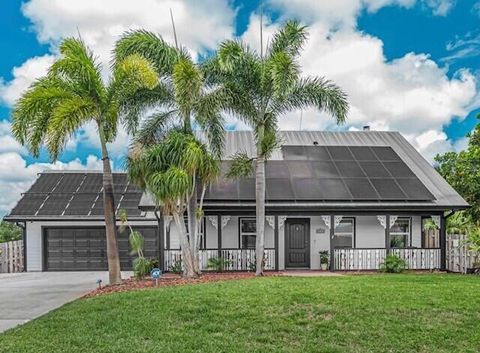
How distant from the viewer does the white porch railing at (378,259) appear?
15.9 metres

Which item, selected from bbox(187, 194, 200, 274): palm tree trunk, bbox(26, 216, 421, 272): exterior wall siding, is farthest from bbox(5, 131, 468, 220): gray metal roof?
bbox(187, 194, 200, 274): palm tree trunk

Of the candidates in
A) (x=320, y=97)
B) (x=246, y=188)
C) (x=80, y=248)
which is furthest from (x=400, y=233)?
(x=80, y=248)

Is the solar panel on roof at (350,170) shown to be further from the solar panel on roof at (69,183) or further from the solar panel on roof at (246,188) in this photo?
the solar panel on roof at (69,183)

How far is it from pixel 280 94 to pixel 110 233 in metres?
6.27

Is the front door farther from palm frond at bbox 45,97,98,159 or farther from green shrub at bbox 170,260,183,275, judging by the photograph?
palm frond at bbox 45,97,98,159

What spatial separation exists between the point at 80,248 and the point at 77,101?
376 inches

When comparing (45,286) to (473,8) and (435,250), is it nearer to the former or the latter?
(435,250)

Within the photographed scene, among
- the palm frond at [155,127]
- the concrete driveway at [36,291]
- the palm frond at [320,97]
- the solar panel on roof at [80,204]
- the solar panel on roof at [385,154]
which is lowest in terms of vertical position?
the concrete driveway at [36,291]

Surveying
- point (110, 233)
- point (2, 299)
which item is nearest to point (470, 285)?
point (110, 233)

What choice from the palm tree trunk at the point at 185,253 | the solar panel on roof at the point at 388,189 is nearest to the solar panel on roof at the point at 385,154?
the solar panel on roof at the point at 388,189

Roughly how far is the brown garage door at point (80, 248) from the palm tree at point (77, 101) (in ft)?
22.5

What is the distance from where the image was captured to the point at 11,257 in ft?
62.3

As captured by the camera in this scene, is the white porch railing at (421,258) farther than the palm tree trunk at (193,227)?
Yes

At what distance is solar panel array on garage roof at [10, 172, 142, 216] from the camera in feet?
62.9
